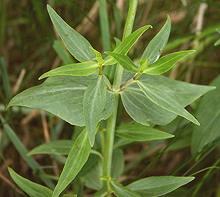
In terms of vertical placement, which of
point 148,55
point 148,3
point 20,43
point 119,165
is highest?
point 148,3

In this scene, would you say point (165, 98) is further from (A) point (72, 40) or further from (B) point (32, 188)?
(B) point (32, 188)

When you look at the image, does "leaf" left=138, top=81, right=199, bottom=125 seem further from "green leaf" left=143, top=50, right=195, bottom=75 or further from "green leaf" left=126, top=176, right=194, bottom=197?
"green leaf" left=126, top=176, right=194, bottom=197

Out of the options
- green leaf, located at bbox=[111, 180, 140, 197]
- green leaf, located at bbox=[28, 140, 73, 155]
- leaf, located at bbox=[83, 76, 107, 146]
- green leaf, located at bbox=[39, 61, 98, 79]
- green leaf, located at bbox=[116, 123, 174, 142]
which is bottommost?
green leaf, located at bbox=[111, 180, 140, 197]

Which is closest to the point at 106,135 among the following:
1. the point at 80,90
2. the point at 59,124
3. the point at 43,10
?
the point at 80,90

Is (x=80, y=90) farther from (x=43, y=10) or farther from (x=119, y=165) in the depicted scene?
(x=43, y=10)

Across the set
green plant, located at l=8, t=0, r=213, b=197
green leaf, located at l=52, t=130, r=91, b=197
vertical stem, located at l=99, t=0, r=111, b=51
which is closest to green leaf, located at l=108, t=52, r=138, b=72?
green plant, located at l=8, t=0, r=213, b=197
